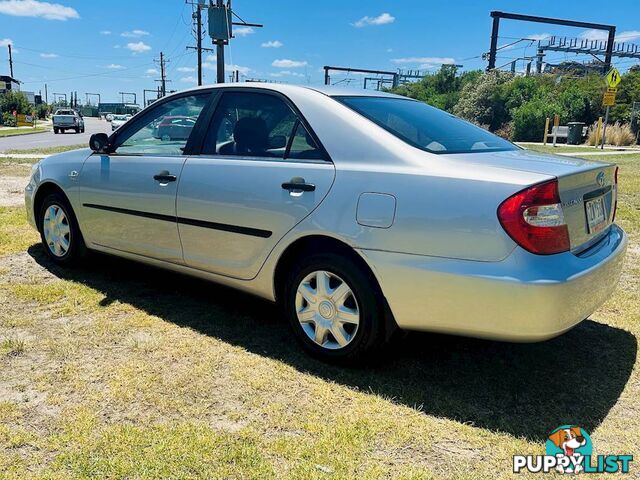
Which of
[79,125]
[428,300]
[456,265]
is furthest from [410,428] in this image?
[79,125]

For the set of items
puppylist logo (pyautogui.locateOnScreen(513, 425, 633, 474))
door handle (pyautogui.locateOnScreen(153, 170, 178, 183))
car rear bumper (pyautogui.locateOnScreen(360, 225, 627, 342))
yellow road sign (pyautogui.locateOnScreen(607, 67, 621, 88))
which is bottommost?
puppylist logo (pyautogui.locateOnScreen(513, 425, 633, 474))

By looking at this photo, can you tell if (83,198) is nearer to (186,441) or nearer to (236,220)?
(236,220)

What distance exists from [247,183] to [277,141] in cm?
32

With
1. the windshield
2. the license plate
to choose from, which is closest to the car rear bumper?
the license plate

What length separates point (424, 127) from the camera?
11.0 ft

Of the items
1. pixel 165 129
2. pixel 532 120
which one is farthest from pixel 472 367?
pixel 532 120

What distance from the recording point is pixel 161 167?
3.91 metres

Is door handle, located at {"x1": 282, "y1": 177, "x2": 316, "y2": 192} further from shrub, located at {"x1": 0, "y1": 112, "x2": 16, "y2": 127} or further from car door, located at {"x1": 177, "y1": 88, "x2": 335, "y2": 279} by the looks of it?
shrub, located at {"x1": 0, "y1": 112, "x2": 16, "y2": 127}

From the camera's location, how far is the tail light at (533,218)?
8.15 ft

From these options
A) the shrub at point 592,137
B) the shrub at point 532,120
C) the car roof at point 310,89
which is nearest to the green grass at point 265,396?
the car roof at point 310,89

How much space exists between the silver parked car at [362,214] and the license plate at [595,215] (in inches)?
0.4

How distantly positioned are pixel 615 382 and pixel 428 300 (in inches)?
48.5

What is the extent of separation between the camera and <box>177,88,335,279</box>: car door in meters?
3.16

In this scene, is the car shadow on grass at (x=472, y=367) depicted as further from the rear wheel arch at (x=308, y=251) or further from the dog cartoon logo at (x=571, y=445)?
the rear wheel arch at (x=308, y=251)
